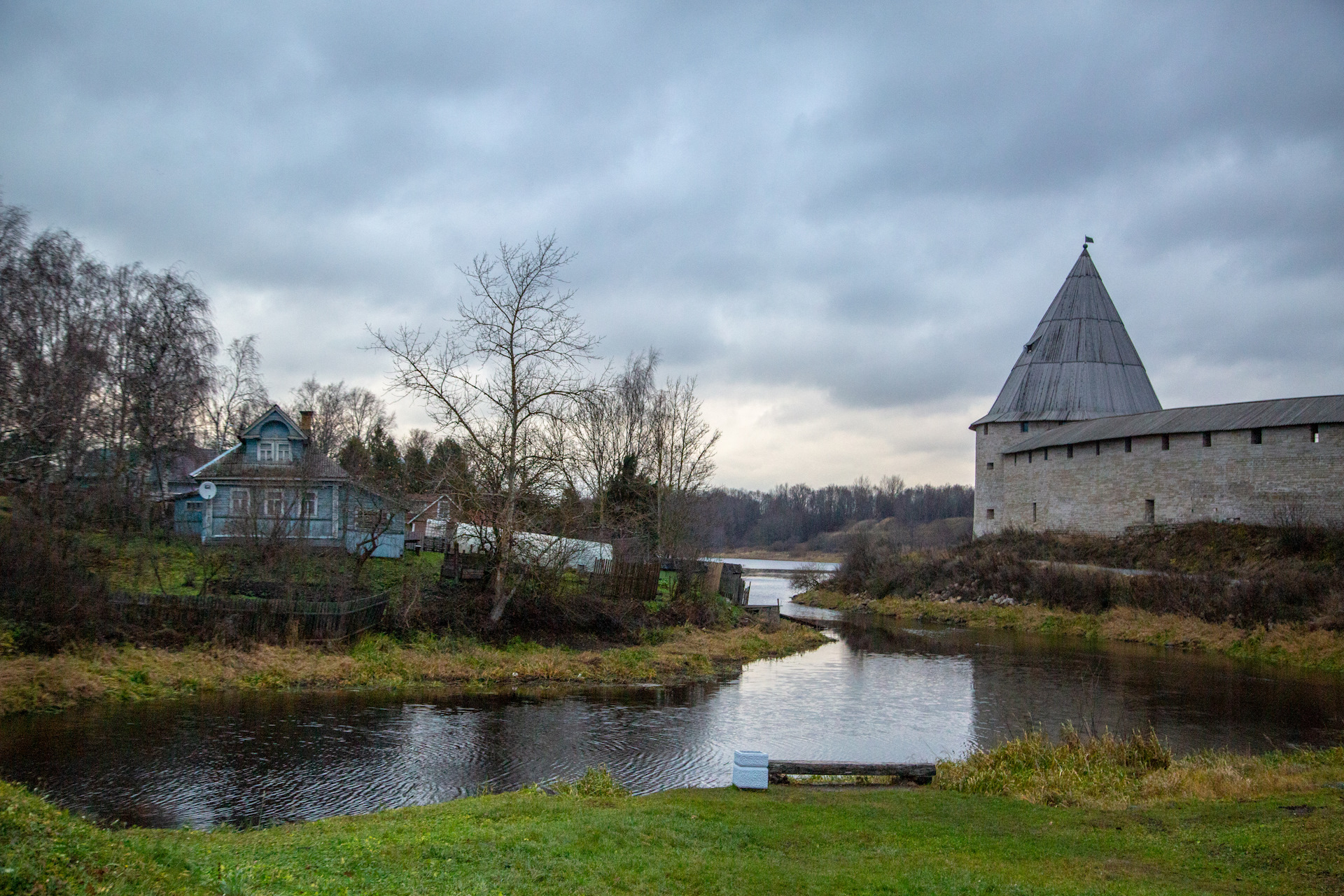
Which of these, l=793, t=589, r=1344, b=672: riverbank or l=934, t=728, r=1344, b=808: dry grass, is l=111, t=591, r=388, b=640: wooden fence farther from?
l=793, t=589, r=1344, b=672: riverbank

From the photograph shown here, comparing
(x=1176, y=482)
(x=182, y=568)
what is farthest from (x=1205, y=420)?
(x=182, y=568)

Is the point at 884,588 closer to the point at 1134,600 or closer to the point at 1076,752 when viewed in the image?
the point at 1134,600

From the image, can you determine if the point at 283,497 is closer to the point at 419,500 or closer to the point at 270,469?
the point at 270,469

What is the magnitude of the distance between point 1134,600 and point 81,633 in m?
33.0

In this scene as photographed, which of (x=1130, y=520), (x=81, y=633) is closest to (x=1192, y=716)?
(x=81, y=633)

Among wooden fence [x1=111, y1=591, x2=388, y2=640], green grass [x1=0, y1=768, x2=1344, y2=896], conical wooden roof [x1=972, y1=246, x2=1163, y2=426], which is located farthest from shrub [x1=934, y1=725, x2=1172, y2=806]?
conical wooden roof [x1=972, y1=246, x2=1163, y2=426]

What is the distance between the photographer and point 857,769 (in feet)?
37.5

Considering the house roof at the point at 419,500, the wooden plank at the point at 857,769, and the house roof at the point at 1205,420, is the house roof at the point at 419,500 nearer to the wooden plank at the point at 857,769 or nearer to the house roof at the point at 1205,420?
the wooden plank at the point at 857,769

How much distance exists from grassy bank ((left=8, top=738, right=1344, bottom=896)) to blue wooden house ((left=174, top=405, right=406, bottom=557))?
16.9m

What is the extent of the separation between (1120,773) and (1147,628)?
72.8ft

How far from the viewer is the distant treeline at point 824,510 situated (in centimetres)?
11919

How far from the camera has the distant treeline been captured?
391ft

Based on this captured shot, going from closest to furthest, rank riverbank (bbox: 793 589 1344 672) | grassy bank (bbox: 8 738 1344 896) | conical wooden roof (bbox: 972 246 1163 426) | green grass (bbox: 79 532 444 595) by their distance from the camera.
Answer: grassy bank (bbox: 8 738 1344 896)
green grass (bbox: 79 532 444 595)
riverbank (bbox: 793 589 1344 672)
conical wooden roof (bbox: 972 246 1163 426)

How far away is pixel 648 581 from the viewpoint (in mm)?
27156
